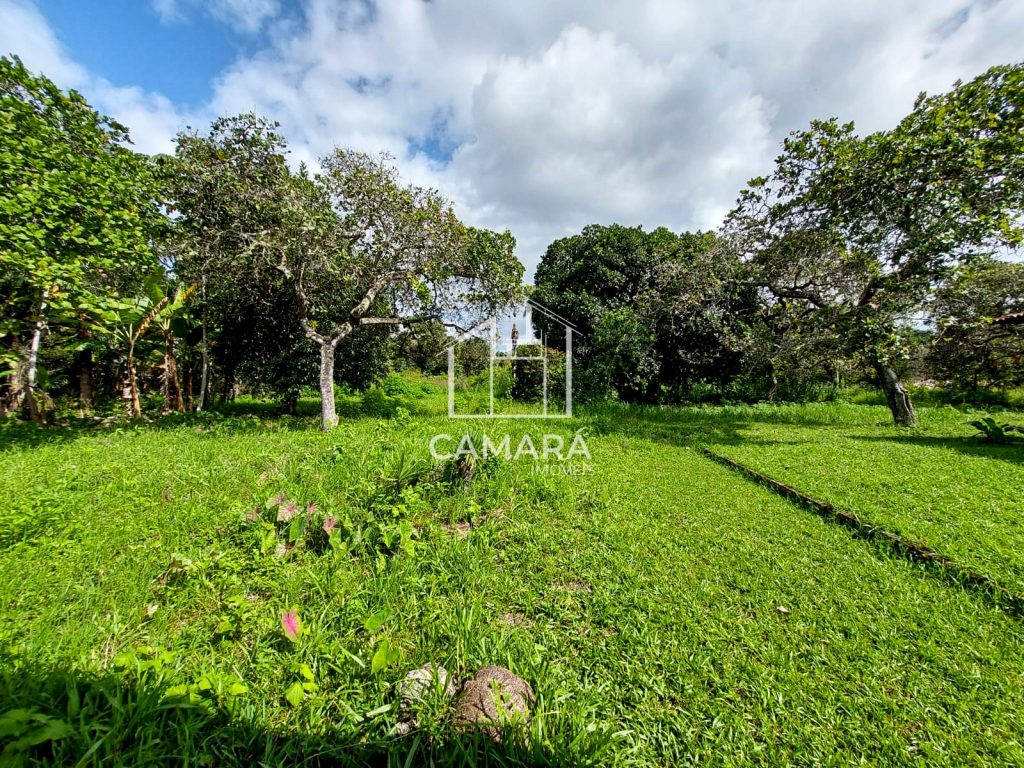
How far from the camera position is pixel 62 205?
4.81 m

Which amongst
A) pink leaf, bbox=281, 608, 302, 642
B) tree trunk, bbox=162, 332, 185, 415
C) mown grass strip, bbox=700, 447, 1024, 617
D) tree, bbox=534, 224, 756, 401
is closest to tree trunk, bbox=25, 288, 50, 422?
tree trunk, bbox=162, 332, 185, 415

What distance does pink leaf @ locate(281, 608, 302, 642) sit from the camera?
6.47 feet

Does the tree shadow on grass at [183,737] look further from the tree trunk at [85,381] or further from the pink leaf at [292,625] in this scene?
the tree trunk at [85,381]

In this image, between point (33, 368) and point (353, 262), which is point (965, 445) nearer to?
point (353, 262)

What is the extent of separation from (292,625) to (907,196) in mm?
10710

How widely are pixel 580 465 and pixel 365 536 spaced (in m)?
3.36

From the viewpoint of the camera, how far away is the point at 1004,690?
5.99ft

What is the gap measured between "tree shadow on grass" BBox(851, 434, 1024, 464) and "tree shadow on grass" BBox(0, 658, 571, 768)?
9.03 metres

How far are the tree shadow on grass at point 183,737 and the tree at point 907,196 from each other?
8827 millimetres

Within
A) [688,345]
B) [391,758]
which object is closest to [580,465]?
[391,758]

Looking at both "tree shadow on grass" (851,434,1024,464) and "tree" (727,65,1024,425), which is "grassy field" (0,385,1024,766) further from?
"tree" (727,65,1024,425)

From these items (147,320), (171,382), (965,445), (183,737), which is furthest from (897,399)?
(171,382)

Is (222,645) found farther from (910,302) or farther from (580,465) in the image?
(910,302)

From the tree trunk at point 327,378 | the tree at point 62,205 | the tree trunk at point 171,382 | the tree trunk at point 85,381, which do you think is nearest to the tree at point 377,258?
the tree trunk at point 327,378
